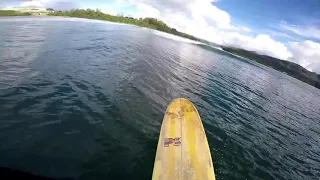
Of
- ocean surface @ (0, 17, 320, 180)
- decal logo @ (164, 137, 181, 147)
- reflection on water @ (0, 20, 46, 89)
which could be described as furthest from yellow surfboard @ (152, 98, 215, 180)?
reflection on water @ (0, 20, 46, 89)

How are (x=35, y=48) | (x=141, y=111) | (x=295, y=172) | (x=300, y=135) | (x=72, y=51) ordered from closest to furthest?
(x=295, y=172) → (x=141, y=111) → (x=300, y=135) → (x=35, y=48) → (x=72, y=51)

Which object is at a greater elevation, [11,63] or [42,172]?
[11,63]

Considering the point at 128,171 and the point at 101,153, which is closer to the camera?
the point at 128,171

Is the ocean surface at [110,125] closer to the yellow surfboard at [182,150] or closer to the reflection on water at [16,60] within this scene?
the reflection on water at [16,60]

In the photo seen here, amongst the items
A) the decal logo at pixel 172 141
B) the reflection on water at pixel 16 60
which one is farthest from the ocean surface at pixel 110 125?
the decal logo at pixel 172 141

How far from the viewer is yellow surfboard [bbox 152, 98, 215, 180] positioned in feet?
34.9

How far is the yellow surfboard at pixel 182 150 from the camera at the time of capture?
34.9 ft

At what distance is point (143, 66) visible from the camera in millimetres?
34406

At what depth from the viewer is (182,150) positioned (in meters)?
12.0

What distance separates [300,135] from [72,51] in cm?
3114

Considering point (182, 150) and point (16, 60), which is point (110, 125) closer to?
point (182, 150)

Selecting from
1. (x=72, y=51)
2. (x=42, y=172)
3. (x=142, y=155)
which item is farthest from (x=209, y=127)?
(x=72, y=51)

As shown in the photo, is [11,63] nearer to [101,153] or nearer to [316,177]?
[101,153]

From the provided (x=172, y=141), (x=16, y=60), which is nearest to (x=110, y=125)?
(x=172, y=141)
